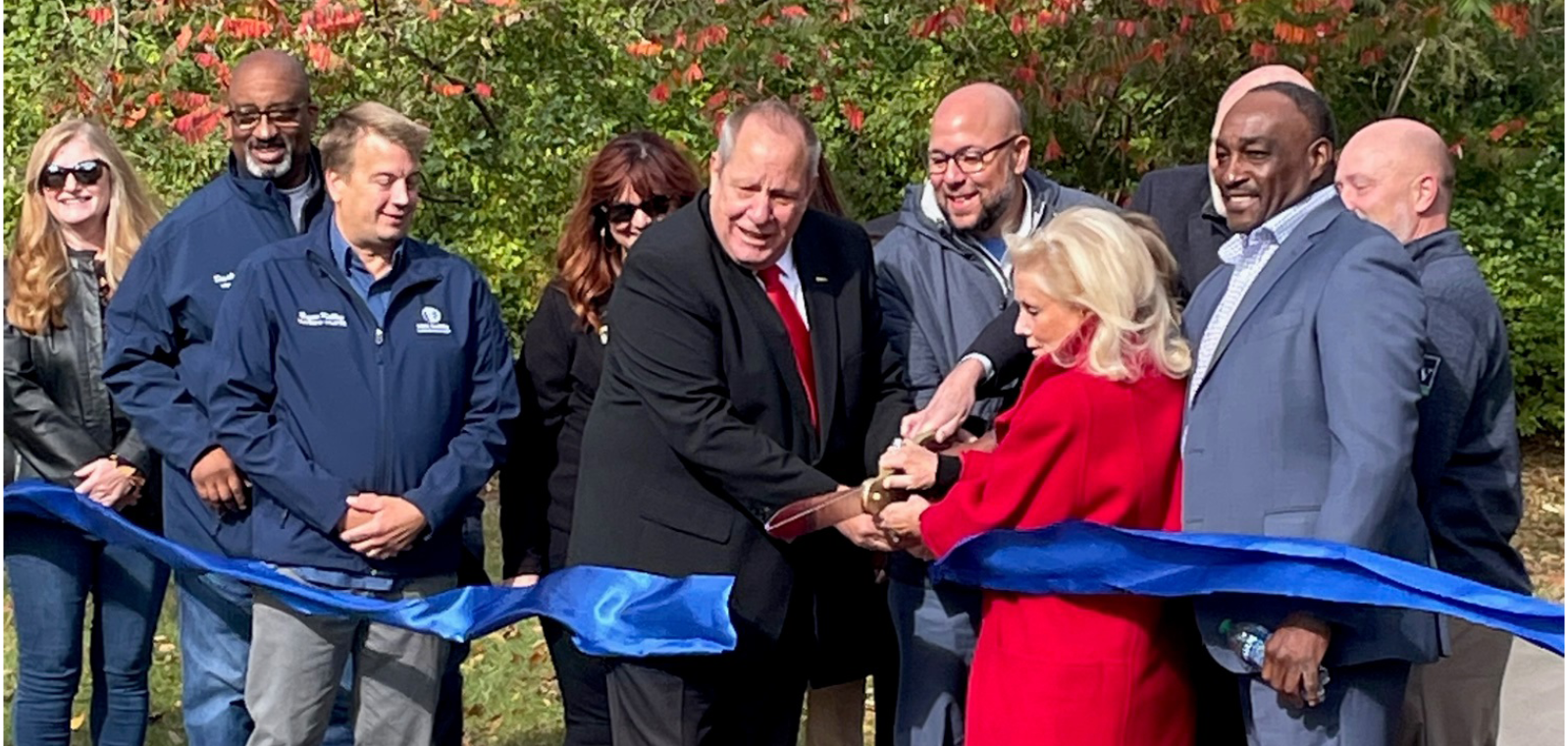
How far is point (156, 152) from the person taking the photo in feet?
36.9

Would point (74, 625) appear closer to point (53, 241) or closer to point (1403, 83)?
point (53, 241)

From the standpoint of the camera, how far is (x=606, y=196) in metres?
5.94

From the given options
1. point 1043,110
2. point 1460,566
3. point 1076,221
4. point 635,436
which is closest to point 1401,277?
point 1076,221

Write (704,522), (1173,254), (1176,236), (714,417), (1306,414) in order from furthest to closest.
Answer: (1176,236) → (1173,254) → (704,522) → (714,417) → (1306,414)

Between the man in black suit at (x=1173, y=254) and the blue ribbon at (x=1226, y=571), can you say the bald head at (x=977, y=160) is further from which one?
the blue ribbon at (x=1226, y=571)

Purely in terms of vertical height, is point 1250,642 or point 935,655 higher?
point 1250,642

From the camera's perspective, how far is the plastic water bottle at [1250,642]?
4691 mm

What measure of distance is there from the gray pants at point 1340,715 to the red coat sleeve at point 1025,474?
636 millimetres

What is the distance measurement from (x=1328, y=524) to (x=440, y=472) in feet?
7.62

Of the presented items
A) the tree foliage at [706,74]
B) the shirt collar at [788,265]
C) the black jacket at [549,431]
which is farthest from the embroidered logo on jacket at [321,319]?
the tree foliage at [706,74]

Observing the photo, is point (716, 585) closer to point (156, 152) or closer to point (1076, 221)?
point (1076, 221)

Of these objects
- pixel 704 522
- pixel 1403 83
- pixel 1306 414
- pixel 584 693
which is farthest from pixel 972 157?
pixel 1403 83

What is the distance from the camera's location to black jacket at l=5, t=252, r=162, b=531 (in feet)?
20.2

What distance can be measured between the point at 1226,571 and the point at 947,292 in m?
1.33
